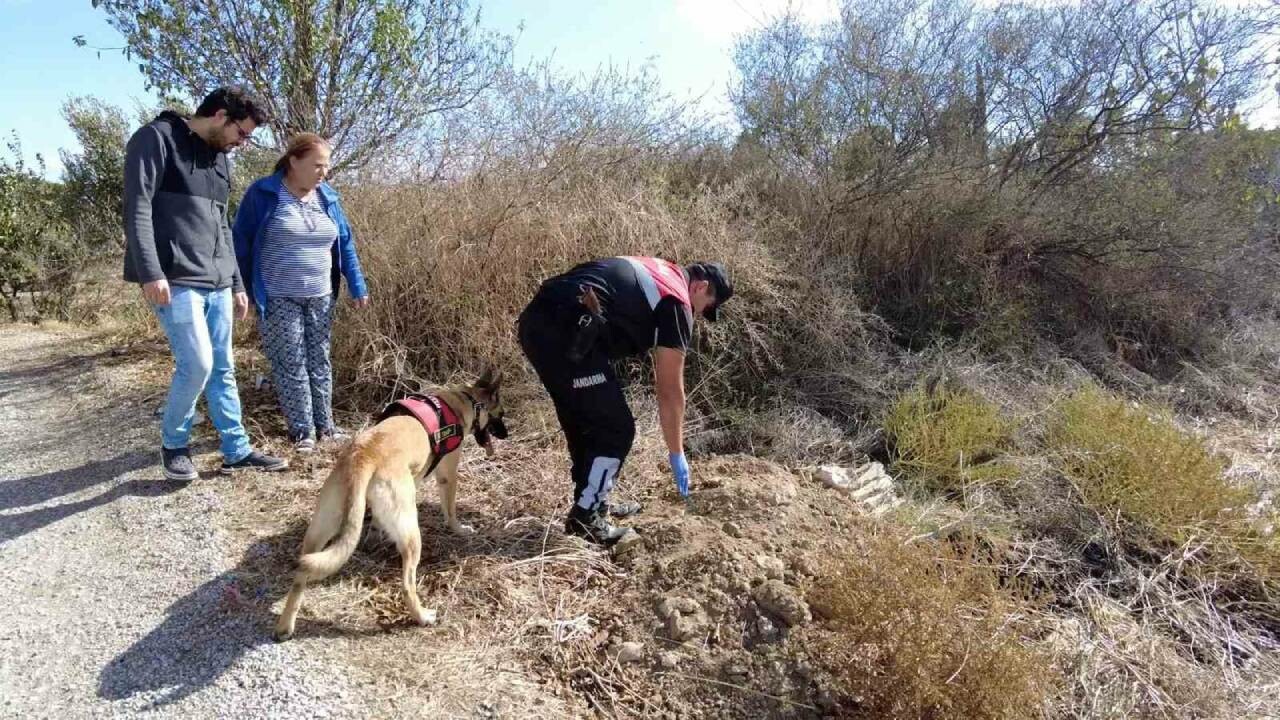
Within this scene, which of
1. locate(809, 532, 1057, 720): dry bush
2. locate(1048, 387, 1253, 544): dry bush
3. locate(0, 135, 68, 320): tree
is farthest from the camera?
locate(0, 135, 68, 320): tree

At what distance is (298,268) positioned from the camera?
3.48 meters

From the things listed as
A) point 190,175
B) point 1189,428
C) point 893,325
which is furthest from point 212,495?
point 1189,428

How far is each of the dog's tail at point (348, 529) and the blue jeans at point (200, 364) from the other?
1.26 m

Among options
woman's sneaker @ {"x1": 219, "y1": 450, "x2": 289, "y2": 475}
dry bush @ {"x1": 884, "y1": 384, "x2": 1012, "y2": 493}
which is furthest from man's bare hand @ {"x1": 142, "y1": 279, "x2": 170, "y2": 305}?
dry bush @ {"x1": 884, "y1": 384, "x2": 1012, "y2": 493}

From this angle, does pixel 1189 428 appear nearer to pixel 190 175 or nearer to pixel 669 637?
pixel 669 637

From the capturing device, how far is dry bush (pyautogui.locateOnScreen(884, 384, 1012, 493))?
424 cm

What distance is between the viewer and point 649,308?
273cm

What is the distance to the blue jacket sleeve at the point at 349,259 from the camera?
3.76 m

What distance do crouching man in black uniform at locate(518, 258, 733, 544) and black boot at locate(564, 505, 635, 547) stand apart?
18 mm

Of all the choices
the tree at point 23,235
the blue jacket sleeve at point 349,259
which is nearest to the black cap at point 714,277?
the blue jacket sleeve at point 349,259

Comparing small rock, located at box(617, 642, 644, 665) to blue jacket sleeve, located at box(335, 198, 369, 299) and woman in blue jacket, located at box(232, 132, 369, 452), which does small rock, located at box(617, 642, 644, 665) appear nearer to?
woman in blue jacket, located at box(232, 132, 369, 452)

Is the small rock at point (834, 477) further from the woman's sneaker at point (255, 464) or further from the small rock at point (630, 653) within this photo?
the woman's sneaker at point (255, 464)

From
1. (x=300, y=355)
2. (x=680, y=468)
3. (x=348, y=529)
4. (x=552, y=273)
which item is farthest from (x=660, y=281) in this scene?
(x=552, y=273)

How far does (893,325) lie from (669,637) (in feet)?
16.0
